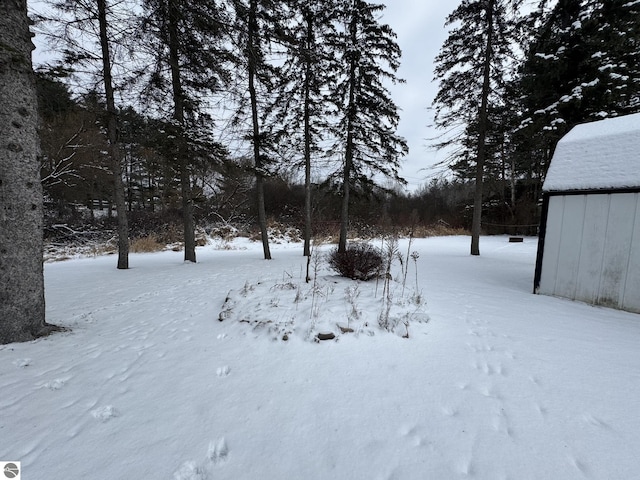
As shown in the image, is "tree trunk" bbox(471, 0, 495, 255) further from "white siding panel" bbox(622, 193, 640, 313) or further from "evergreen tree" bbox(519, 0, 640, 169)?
"white siding panel" bbox(622, 193, 640, 313)

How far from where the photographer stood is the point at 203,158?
7566mm

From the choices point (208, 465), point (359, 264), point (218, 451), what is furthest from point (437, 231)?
point (208, 465)

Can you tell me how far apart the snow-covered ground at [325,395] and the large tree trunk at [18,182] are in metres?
0.45

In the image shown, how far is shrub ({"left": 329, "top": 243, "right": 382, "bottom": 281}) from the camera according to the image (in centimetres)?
536

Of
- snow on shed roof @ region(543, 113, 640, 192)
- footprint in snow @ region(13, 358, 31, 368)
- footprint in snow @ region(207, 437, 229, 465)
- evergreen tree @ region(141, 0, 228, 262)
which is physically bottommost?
footprint in snow @ region(13, 358, 31, 368)

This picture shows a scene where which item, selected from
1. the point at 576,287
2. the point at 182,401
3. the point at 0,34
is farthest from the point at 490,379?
the point at 0,34

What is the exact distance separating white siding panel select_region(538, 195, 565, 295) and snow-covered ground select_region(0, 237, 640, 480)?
921 mm

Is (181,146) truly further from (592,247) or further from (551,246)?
(592,247)

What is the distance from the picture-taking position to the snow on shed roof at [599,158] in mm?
4066

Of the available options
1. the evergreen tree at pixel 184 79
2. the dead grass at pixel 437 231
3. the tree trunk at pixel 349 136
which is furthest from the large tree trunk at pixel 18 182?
the dead grass at pixel 437 231

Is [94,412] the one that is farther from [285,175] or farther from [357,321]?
[285,175]

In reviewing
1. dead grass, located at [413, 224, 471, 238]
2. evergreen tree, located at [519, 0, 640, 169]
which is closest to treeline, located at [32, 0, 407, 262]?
evergreen tree, located at [519, 0, 640, 169]

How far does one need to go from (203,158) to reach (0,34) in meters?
4.99

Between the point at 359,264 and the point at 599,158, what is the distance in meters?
4.52
